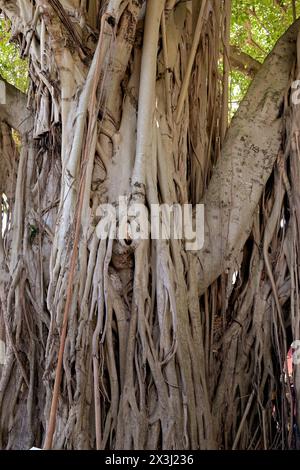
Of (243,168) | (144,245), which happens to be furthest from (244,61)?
(144,245)

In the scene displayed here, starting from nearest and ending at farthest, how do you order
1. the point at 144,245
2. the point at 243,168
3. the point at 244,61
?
the point at 144,245
the point at 243,168
the point at 244,61

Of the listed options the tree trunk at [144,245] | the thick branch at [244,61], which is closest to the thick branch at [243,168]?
the tree trunk at [144,245]

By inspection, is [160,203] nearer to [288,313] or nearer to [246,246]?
[246,246]

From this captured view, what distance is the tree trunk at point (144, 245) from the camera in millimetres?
2316

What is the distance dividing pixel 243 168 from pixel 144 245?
677 mm

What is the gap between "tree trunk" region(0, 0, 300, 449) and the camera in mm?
2316

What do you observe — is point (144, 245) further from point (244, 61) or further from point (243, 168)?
point (244, 61)

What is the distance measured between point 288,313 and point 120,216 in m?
0.95

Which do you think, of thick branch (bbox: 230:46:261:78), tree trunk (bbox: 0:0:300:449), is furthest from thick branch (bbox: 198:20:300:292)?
thick branch (bbox: 230:46:261:78)

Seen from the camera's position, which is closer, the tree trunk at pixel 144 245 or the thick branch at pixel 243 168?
the tree trunk at pixel 144 245

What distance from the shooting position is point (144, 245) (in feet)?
7.96

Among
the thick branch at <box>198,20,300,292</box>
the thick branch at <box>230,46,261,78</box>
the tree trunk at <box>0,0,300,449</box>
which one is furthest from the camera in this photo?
the thick branch at <box>230,46,261,78</box>

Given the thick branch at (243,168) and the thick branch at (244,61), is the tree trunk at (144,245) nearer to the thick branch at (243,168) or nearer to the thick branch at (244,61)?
the thick branch at (243,168)

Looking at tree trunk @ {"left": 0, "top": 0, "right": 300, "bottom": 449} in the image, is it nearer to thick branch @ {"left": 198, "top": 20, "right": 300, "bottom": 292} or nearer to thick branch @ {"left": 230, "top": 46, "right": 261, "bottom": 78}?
thick branch @ {"left": 198, "top": 20, "right": 300, "bottom": 292}
